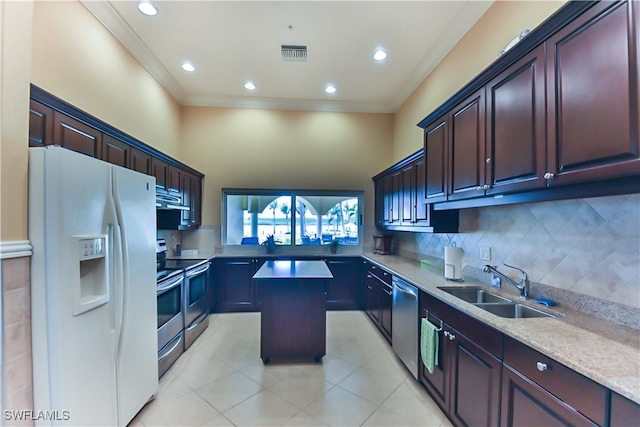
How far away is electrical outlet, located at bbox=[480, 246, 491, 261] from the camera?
95.4 inches

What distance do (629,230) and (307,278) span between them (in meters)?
2.30

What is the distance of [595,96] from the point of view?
4.04 feet

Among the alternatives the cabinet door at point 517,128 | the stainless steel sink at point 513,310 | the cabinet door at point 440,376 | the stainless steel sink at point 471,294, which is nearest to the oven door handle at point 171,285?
the cabinet door at point 440,376

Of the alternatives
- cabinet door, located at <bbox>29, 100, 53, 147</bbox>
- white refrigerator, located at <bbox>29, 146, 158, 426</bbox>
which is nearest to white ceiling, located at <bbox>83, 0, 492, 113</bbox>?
cabinet door, located at <bbox>29, 100, 53, 147</bbox>

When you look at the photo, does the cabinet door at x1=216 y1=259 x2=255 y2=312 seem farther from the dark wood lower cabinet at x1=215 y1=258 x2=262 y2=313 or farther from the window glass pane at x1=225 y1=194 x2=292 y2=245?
the window glass pane at x1=225 y1=194 x2=292 y2=245

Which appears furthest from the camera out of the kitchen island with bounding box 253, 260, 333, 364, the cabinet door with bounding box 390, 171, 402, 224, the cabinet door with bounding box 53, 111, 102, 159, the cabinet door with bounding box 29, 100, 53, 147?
the cabinet door with bounding box 390, 171, 402, 224

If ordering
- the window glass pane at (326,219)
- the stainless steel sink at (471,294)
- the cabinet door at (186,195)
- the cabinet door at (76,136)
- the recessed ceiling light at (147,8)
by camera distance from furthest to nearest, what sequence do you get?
the window glass pane at (326,219)
the cabinet door at (186,195)
the recessed ceiling light at (147,8)
the stainless steel sink at (471,294)
the cabinet door at (76,136)

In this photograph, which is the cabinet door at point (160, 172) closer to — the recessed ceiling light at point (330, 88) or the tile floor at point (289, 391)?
the tile floor at point (289, 391)

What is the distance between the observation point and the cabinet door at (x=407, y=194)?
11.1ft

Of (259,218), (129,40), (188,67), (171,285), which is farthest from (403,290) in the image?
(129,40)

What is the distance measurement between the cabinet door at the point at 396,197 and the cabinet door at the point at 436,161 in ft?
3.12

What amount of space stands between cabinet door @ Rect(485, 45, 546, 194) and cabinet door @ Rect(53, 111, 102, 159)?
3.07 m

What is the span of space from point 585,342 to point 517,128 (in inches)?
47.2

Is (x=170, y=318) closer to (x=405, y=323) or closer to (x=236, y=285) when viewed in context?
(x=236, y=285)
